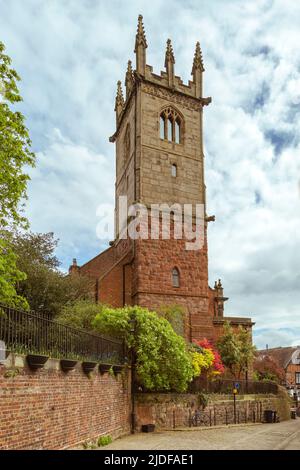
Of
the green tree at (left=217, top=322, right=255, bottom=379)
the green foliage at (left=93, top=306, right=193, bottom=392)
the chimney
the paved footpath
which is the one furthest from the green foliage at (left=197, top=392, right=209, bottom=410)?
the chimney

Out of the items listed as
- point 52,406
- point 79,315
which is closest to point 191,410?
point 79,315

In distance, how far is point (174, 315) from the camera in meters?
28.4

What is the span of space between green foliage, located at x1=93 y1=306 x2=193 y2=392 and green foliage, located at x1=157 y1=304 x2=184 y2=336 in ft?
23.7

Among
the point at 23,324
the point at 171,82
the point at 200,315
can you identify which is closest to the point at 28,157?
the point at 23,324

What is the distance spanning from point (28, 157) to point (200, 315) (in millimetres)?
20310

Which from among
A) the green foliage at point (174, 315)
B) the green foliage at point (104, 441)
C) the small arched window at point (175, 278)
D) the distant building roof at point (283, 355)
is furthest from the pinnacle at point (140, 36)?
the distant building roof at point (283, 355)

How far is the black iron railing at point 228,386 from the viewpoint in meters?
24.4

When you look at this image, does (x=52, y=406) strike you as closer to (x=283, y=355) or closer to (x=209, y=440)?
(x=209, y=440)

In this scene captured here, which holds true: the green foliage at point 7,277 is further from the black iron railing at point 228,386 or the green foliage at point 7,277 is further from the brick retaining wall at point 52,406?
the black iron railing at point 228,386

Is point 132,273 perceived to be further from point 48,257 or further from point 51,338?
point 51,338

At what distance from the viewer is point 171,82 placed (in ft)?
110

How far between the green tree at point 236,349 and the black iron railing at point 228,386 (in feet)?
5.47
